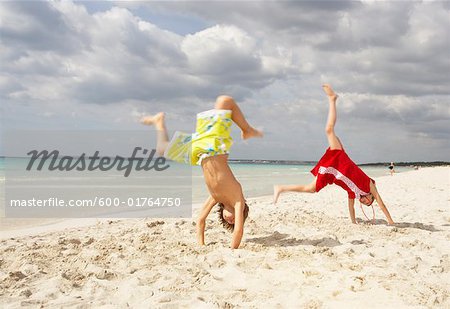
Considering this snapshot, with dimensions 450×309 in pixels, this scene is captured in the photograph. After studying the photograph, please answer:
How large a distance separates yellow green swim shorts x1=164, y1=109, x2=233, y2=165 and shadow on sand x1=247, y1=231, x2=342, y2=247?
1.38 meters

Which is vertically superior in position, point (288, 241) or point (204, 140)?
point (204, 140)

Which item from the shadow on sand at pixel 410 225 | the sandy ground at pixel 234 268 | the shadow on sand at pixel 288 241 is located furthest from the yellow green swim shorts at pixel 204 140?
the shadow on sand at pixel 410 225

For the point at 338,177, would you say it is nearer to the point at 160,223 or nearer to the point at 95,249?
the point at 160,223

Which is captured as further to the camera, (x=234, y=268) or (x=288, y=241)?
(x=288, y=241)

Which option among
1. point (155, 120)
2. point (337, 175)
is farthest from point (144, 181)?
point (155, 120)

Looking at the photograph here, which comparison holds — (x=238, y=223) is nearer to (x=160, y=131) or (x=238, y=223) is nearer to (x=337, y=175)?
(x=160, y=131)

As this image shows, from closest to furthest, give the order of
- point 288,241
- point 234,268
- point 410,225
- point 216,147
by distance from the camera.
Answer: point 234,268 < point 216,147 < point 288,241 < point 410,225

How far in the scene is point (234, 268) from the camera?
3.95m

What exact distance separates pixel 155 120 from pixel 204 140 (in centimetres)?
64

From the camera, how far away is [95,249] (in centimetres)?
496

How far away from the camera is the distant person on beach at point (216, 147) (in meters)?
4.54

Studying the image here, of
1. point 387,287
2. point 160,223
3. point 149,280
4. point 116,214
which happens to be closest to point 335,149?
point 160,223

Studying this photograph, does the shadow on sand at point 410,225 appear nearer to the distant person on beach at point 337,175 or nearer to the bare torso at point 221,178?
the distant person on beach at point 337,175

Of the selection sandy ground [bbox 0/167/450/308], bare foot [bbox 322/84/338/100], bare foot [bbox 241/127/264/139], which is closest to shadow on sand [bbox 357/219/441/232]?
sandy ground [bbox 0/167/450/308]
